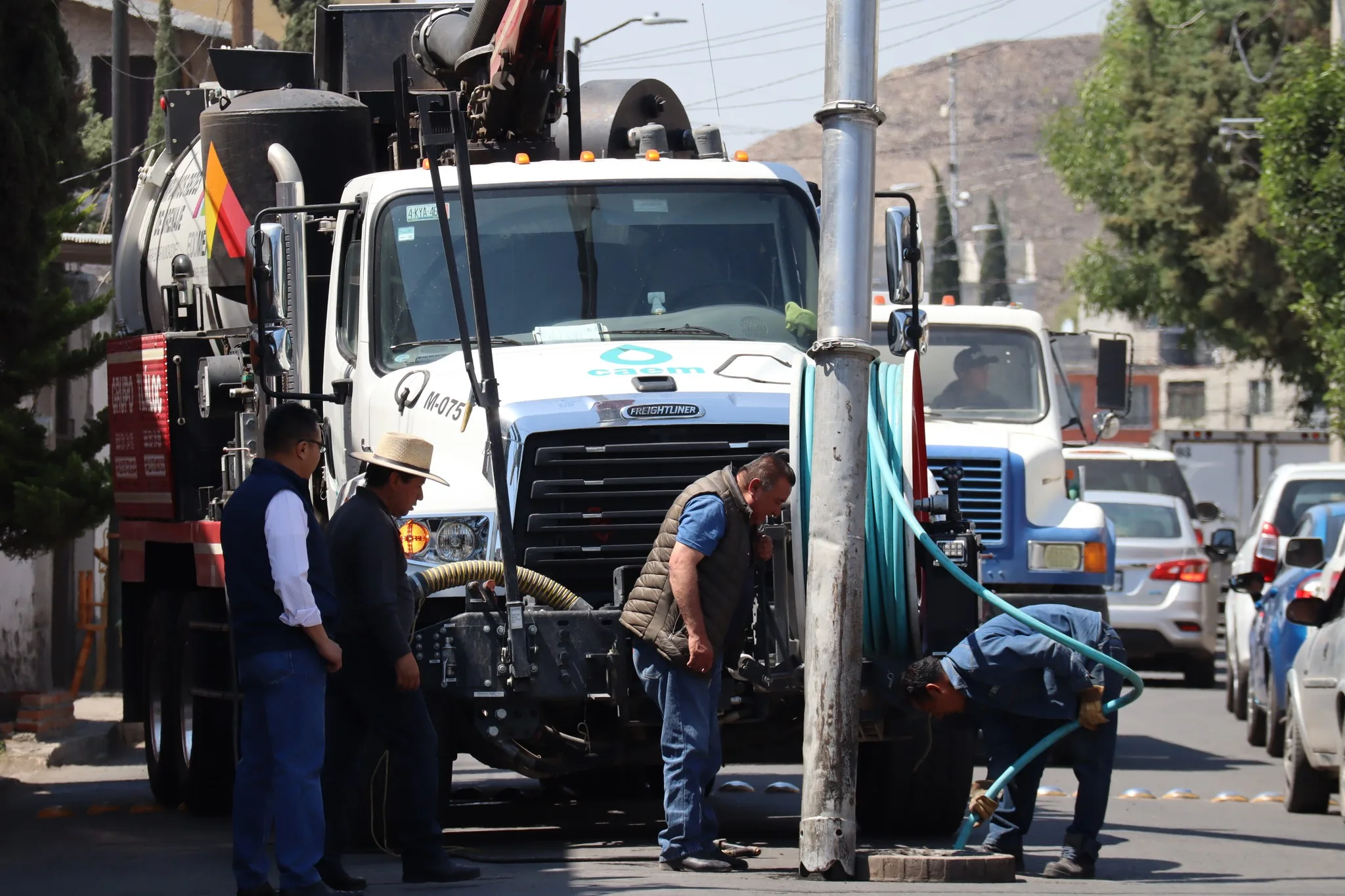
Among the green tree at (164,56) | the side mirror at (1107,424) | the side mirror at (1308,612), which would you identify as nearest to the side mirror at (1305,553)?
the side mirror at (1308,612)

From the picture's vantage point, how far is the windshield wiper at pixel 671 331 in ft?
33.6

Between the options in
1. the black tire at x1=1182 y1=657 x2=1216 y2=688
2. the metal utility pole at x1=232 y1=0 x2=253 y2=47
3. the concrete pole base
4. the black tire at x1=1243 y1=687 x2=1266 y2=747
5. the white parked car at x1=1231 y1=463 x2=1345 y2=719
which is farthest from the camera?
the metal utility pole at x1=232 y1=0 x2=253 y2=47

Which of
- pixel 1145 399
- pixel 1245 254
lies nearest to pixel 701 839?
pixel 1245 254

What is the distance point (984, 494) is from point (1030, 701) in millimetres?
4400

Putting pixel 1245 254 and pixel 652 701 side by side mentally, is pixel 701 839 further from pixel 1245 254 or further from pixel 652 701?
pixel 1245 254

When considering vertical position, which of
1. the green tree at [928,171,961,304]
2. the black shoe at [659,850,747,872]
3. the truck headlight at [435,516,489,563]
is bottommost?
the black shoe at [659,850,747,872]

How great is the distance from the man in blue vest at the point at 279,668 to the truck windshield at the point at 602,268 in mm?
2271

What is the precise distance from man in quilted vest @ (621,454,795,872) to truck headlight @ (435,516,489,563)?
74cm

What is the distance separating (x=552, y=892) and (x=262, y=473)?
6.25ft

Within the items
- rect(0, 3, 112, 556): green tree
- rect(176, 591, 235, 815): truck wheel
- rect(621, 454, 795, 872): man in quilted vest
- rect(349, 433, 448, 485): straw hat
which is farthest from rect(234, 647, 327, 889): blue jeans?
rect(0, 3, 112, 556): green tree

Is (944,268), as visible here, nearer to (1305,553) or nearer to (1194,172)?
(1194,172)

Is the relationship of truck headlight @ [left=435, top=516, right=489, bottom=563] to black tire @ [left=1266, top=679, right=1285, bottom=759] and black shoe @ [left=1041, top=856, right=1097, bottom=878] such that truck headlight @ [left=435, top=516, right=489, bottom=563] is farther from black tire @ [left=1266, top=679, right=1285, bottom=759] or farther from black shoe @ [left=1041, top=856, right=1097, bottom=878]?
black tire @ [left=1266, top=679, right=1285, bottom=759]

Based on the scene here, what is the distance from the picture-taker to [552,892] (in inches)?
323

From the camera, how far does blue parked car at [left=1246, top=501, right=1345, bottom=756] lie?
14141mm
